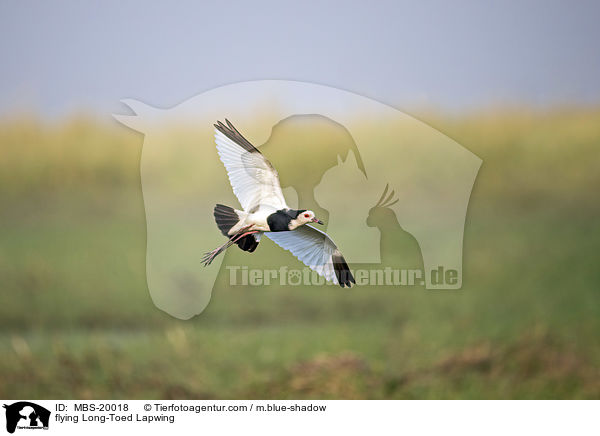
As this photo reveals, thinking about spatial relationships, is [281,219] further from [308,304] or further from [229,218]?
[308,304]

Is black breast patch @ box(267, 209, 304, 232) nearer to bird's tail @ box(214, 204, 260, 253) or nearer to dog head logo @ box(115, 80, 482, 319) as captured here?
bird's tail @ box(214, 204, 260, 253)

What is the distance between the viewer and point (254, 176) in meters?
1.94

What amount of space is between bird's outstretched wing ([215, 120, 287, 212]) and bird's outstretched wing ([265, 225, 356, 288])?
0.09m

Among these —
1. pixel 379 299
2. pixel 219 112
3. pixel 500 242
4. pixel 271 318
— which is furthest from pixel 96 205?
pixel 500 242

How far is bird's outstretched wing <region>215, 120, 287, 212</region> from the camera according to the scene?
193 centimetres

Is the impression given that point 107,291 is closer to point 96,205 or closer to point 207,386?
point 96,205

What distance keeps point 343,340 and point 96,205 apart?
995 mm

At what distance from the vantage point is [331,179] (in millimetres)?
2455

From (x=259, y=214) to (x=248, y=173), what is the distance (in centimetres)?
12
